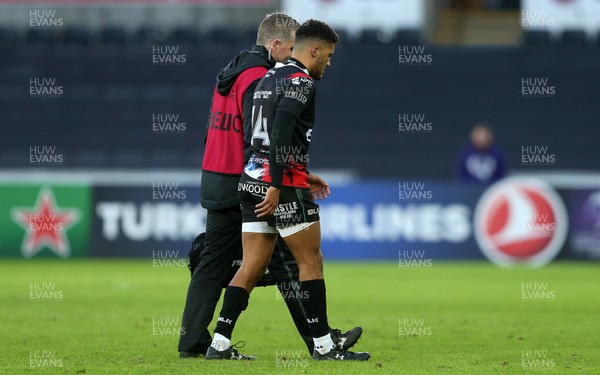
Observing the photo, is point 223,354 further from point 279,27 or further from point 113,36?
point 113,36

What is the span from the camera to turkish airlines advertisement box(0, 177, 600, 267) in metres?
18.4

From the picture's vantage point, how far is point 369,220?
1889cm

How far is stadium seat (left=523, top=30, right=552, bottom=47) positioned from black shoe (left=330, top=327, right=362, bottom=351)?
14.4m

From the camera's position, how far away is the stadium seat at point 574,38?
21.4 m

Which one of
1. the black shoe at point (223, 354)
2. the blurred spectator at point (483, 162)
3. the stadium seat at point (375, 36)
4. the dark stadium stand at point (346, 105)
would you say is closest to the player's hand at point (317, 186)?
the black shoe at point (223, 354)

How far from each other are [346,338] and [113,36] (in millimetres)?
15184

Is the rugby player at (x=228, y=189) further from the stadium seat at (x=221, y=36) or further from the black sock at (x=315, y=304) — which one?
the stadium seat at (x=221, y=36)

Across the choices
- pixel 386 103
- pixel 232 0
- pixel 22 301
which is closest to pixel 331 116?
pixel 386 103

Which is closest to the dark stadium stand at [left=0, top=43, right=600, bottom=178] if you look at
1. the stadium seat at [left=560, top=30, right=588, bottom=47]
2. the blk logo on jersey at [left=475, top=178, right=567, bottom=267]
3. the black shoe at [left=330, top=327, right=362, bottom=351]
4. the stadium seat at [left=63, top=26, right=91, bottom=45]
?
the stadium seat at [left=63, top=26, right=91, bottom=45]

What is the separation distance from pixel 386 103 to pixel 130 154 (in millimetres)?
4643

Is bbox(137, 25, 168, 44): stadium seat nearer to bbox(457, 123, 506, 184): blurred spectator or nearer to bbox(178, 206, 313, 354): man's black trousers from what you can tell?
bbox(457, 123, 506, 184): blurred spectator

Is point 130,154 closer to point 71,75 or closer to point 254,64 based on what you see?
point 71,75

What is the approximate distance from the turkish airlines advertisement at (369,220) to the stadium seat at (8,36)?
3555 mm

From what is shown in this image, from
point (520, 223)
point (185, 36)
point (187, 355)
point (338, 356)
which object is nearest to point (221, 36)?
point (185, 36)
